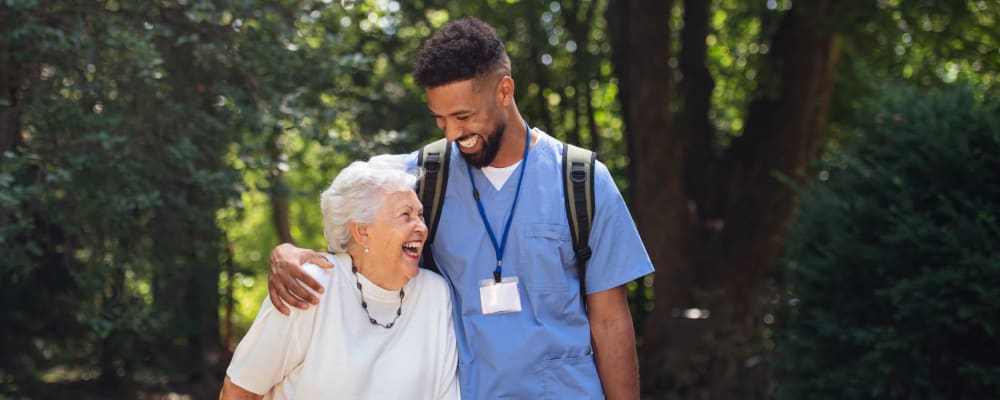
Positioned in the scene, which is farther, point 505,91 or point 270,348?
point 505,91

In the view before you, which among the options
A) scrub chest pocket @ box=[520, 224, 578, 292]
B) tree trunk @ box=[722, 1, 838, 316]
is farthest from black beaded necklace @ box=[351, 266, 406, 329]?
tree trunk @ box=[722, 1, 838, 316]

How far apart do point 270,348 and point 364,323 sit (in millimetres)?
253

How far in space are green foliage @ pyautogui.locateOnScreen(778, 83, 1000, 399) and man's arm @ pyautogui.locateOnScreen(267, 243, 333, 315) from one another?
312 centimetres

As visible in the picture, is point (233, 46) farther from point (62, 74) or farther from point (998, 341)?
point (998, 341)

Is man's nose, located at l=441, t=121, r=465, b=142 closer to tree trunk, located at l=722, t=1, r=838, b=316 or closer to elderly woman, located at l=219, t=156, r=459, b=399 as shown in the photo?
elderly woman, located at l=219, t=156, r=459, b=399

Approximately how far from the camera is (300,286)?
2.82m

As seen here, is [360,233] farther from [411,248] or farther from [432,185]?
[432,185]

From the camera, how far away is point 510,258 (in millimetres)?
2930

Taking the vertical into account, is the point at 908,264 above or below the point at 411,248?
below

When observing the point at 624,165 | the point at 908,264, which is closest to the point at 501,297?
the point at 908,264

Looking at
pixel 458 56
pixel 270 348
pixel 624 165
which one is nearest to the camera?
pixel 270 348

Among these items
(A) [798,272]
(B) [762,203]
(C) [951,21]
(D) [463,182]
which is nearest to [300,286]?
(D) [463,182]

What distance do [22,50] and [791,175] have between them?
5.85 meters

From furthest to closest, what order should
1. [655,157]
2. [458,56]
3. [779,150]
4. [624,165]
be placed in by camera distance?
[624,165]
[779,150]
[655,157]
[458,56]
